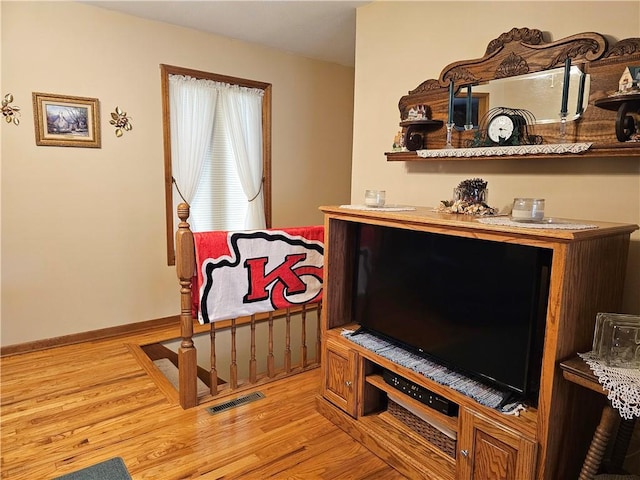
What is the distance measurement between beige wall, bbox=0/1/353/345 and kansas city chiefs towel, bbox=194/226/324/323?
149 cm

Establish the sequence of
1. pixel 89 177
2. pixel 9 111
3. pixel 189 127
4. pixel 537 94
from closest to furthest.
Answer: pixel 537 94
pixel 9 111
pixel 89 177
pixel 189 127

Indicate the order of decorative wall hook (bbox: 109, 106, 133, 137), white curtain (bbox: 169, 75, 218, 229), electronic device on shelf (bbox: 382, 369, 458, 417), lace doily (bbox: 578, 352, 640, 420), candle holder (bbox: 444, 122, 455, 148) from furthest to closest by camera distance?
white curtain (bbox: 169, 75, 218, 229)
decorative wall hook (bbox: 109, 106, 133, 137)
candle holder (bbox: 444, 122, 455, 148)
electronic device on shelf (bbox: 382, 369, 458, 417)
lace doily (bbox: 578, 352, 640, 420)

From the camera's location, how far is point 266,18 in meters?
3.38

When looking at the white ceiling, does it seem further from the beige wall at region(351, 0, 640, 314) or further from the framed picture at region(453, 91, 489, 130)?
the framed picture at region(453, 91, 489, 130)

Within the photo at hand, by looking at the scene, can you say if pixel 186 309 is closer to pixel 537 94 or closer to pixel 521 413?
pixel 521 413

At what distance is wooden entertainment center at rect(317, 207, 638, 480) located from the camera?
1.44 metres

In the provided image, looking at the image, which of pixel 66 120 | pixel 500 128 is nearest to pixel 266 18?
pixel 66 120

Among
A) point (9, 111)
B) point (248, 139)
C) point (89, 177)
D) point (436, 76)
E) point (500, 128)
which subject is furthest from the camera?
point (248, 139)

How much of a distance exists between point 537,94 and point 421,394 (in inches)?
58.7

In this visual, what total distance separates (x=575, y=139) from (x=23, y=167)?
353cm

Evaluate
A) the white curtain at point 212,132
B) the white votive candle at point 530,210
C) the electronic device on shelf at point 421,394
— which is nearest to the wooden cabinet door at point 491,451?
the electronic device on shelf at point 421,394

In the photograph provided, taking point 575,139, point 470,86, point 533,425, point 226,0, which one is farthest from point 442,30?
point 533,425

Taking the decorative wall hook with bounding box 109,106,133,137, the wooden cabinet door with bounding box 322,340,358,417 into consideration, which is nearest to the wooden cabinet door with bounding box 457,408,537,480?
the wooden cabinet door with bounding box 322,340,358,417

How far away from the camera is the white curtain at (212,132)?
377 centimetres
